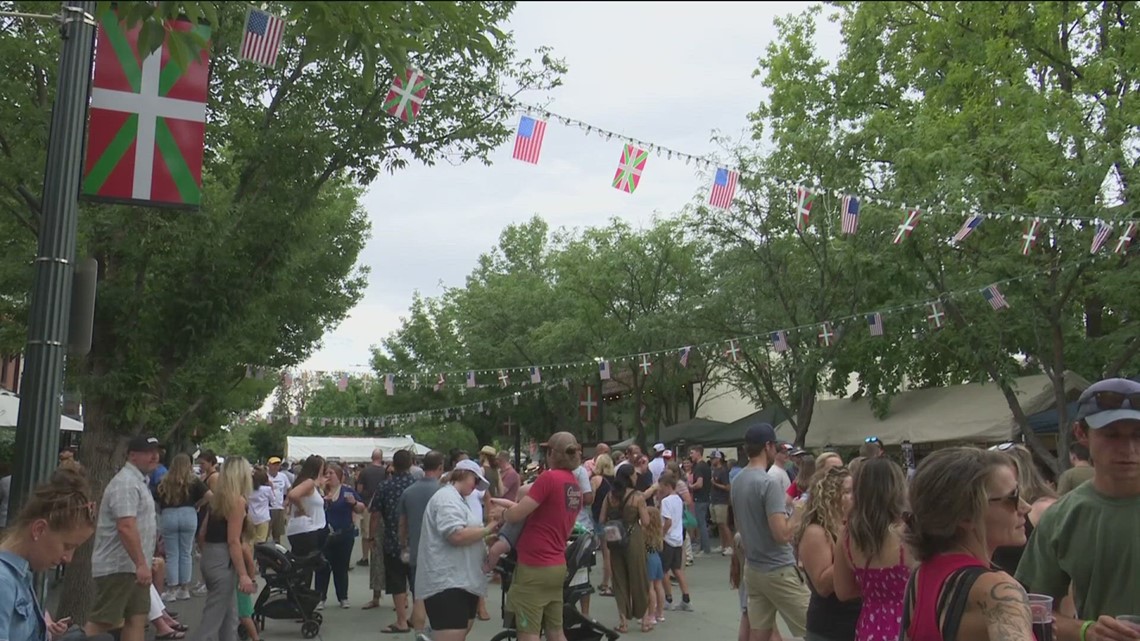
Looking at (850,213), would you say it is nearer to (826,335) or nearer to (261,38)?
(826,335)

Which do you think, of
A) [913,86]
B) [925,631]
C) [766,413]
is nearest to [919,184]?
[913,86]

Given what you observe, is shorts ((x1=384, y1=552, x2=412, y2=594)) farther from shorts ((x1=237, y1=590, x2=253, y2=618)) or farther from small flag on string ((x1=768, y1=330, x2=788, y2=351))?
small flag on string ((x1=768, y1=330, x2=788, y2=351))

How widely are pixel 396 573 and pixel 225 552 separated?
8.61 ft

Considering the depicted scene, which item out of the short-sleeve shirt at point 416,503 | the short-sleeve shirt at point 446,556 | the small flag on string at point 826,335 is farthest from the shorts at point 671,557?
the small flag on string at point 826,335

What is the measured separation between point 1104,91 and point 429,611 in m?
17.8

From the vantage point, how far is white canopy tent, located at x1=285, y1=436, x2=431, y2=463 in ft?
138

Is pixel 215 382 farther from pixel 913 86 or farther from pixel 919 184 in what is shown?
pixel 913 86

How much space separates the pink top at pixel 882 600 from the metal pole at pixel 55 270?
3684 mm

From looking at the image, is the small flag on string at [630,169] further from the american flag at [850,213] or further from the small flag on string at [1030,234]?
the small flag on string at [1030,234]

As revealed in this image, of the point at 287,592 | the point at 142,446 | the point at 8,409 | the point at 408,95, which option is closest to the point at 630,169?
the point at 408,95

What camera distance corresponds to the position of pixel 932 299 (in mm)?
19281

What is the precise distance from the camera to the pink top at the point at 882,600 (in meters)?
3.89

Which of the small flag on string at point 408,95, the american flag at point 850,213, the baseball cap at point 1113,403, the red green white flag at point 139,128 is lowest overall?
the baseball cap at point 1113,403

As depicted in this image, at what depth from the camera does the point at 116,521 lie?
22.0ft
